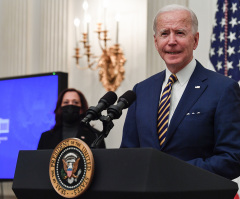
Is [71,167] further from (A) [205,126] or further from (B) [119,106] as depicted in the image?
(A) [205,126]

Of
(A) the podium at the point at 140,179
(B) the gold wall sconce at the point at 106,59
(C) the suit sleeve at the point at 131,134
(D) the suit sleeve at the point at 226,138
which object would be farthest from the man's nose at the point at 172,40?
(B) the gold wall sconce at the point at 106,59

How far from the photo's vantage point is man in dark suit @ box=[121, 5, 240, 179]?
2.44 metres

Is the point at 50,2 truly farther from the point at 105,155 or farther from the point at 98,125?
the point at 105,155

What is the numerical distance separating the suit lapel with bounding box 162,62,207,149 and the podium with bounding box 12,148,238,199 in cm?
53

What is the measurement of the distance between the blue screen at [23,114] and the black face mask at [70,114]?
0.52 metres

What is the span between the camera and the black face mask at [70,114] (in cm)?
545

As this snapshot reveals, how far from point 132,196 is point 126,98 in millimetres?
524

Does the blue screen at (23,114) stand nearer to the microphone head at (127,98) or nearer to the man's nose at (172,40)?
the man's nose at (172,40)

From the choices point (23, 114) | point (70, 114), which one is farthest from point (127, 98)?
point (23, 114)

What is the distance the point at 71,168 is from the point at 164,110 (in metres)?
0.83

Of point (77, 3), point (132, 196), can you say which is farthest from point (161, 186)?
point (77, 3)

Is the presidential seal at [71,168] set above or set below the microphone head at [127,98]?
below

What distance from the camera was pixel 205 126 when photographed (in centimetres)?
250

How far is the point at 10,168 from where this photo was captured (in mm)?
6262
